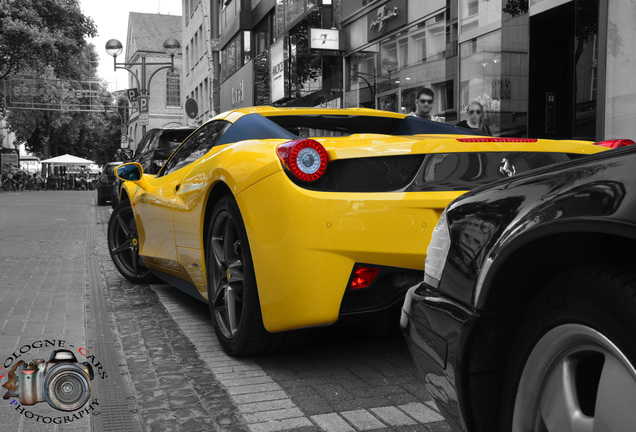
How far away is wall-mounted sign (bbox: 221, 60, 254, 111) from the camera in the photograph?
27609 millimetres

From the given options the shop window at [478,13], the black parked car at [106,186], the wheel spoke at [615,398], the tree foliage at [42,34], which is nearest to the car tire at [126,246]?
the wheel spoke at [615,398]

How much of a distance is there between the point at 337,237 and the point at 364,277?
0.24 meters

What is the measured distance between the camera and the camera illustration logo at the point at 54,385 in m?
3.13

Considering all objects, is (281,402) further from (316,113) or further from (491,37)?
(491,37)

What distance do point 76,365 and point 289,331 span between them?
1029mm

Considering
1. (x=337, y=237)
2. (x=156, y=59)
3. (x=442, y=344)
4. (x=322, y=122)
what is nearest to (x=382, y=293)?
(x=337, y=237)

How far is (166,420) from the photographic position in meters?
2.95

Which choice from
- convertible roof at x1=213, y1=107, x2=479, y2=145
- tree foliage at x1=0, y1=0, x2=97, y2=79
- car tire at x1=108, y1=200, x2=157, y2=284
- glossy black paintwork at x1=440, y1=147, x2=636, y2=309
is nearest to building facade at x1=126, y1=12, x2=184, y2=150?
tree foliage at x1=0, y1=0, x2=97, y2=79

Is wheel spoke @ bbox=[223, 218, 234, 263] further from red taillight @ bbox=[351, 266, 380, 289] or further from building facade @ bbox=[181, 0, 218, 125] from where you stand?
building facade @ bbox=[181, 0, 218, 125]

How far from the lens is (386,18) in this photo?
15625mm

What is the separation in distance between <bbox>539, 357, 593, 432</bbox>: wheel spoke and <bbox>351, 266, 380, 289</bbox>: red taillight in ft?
5.48

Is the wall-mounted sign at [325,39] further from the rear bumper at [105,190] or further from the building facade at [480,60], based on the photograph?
the rear bumper at [105,190]

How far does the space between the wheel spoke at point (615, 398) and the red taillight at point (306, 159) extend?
198cm

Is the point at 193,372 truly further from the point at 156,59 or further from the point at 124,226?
the point at 156,59
